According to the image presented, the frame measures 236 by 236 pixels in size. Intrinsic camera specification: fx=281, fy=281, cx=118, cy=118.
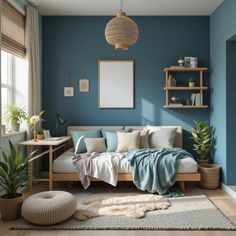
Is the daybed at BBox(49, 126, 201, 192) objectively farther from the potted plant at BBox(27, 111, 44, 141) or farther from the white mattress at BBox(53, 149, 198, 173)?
the potted plant at BBox(27, 111, 44, 141)

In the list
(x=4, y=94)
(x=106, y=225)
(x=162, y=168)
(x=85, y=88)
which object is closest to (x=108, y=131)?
(x=85, y=88)

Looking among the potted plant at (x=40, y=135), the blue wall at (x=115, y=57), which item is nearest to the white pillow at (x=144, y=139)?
the blue wall at (x=115, y=57)

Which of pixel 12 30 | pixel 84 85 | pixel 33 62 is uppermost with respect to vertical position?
pixel 12 30

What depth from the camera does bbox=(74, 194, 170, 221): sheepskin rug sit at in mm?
3312

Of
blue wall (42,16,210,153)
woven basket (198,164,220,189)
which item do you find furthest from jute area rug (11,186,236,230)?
blue wall (42,16,210,153)

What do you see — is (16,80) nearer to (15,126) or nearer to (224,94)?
(15,126)

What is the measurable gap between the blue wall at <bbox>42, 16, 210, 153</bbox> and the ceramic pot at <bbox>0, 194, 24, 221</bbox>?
2.28 metres

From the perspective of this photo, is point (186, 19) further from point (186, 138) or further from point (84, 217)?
point (84, 217)

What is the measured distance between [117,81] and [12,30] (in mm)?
1988

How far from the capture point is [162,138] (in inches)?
190

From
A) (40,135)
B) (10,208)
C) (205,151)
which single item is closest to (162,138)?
(205,151)

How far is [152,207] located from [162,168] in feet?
2.32

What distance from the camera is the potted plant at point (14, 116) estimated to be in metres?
4.22

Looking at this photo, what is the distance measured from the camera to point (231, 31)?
4.08m
